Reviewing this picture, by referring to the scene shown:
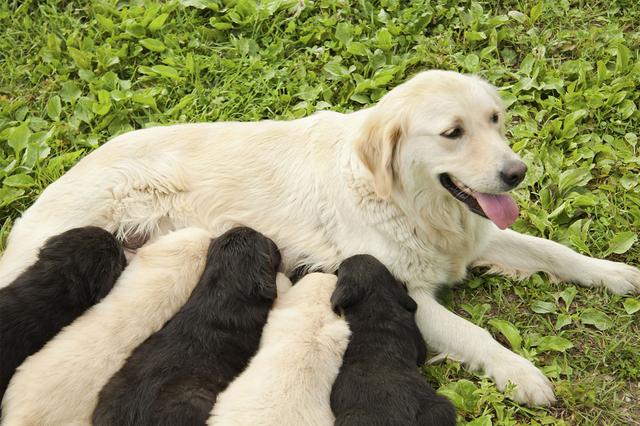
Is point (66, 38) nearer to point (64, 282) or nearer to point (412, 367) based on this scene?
point (64, 282)

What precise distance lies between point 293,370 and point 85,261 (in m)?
1.45

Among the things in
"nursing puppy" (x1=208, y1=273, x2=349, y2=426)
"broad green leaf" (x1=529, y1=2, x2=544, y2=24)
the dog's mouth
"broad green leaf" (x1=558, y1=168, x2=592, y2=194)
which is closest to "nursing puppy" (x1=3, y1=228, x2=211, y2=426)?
"nursing puppy" (x1=208, y1=273, x2=349, y2=426)

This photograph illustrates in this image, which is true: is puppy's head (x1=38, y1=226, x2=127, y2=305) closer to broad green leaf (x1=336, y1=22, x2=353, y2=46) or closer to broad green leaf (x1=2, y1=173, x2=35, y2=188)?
broad green leaf (x1=2, y1=173, x2=35, y2=188)

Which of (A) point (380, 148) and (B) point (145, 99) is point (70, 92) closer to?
(B) point (145, 99)

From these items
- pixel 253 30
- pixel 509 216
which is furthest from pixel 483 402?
pixel 253 30

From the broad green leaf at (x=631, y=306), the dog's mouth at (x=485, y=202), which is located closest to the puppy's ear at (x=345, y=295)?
the dog's mouth at (x=485, y=202)

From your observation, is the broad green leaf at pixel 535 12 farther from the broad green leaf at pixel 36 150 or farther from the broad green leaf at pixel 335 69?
the broad green leaf at pixel 36 150

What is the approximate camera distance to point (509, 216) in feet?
14.1

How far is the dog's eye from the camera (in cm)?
415

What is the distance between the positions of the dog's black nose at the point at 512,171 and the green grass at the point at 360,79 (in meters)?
0.99

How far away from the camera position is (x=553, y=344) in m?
4.39

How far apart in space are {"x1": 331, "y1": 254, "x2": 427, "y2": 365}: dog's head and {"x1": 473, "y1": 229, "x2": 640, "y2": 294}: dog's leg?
35.5 inches

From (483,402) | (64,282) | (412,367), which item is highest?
(64,282)

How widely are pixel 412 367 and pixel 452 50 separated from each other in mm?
3347
